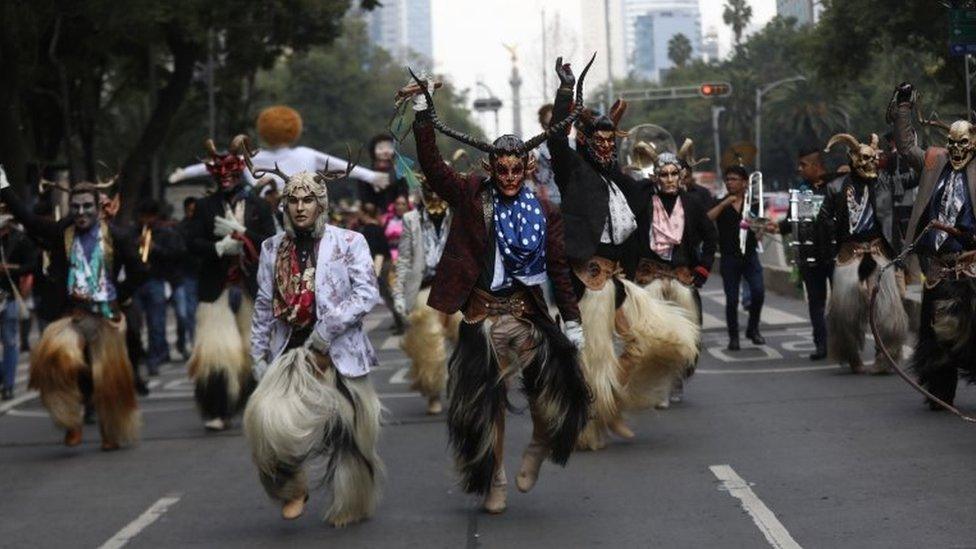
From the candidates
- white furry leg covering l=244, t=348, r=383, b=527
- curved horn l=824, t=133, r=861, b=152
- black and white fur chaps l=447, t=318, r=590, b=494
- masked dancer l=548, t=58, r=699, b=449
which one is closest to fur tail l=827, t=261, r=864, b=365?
curved horn l=824, t=133, r=861, b=152

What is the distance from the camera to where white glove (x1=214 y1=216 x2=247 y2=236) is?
1439cm

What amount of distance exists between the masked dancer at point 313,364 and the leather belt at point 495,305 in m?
0.50

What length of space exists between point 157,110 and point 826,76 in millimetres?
12464

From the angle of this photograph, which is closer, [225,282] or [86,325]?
[86,325]

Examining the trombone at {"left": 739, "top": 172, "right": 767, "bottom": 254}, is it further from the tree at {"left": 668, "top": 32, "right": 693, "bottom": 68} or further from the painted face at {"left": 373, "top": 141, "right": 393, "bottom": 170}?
the tree at {"left": 668, "top": 32, "right": 693, "bottom": 68}

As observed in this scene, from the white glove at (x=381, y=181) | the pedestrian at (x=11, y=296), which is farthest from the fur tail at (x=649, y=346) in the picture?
the white glove at (x=381, y=181)

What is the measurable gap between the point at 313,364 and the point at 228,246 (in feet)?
15.2

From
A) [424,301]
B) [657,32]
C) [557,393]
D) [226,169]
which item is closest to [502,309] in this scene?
[557,393]

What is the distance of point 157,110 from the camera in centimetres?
3684

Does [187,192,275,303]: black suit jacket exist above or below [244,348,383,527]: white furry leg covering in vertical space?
above

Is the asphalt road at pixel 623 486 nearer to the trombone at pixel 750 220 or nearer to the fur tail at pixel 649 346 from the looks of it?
the fur tail at pixel 649 346

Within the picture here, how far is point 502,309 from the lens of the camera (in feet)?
33.3

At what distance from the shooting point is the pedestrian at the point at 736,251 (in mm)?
19406

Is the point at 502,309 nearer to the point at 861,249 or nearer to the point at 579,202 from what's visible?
the point at 579,202
